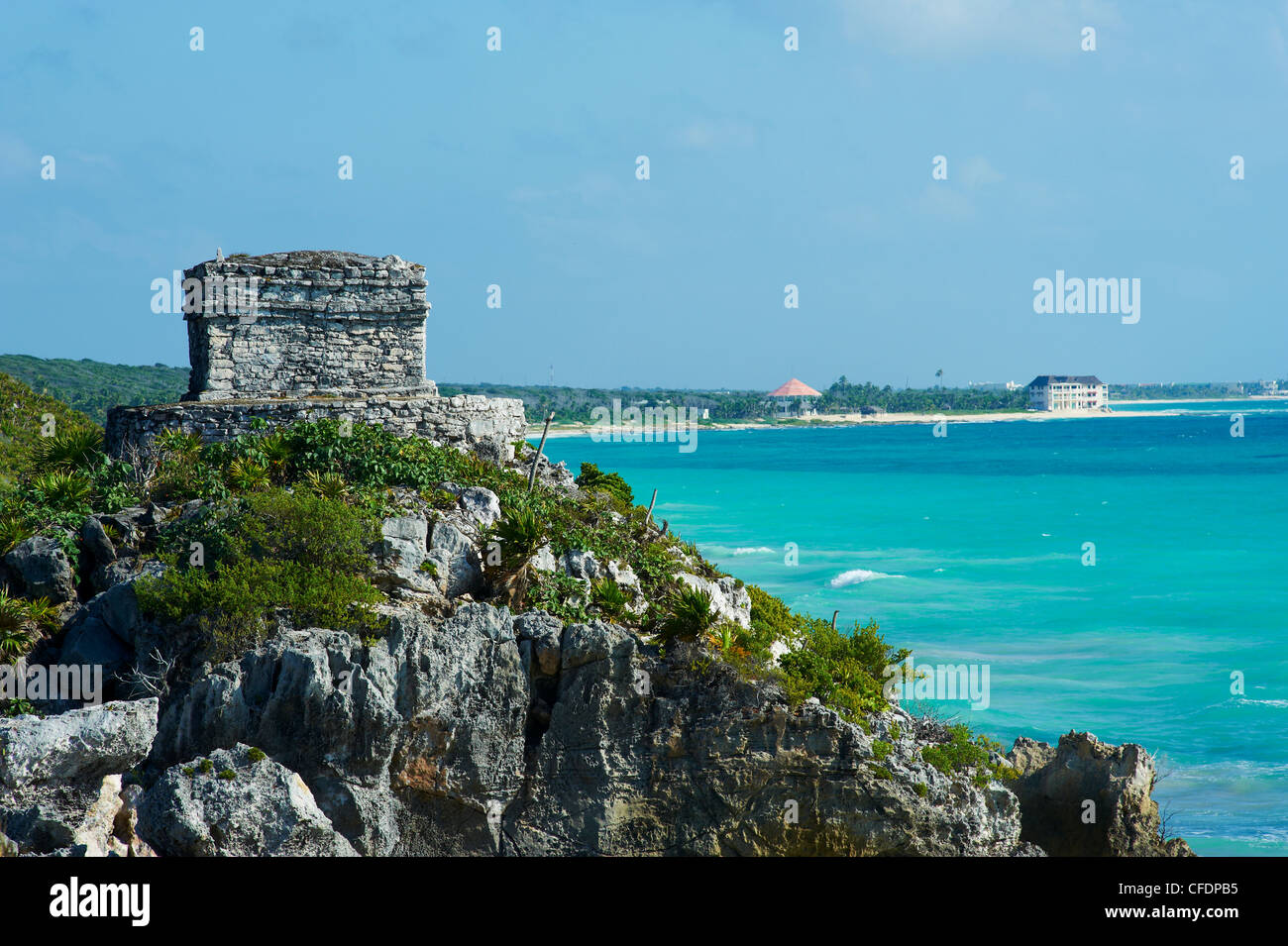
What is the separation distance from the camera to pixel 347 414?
55.8 feet

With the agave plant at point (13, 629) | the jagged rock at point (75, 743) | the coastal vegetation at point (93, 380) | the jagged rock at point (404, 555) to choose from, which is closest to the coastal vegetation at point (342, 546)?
the agave plant at point (13, 629)

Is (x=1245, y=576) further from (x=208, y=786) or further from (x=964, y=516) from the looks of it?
(x=208, y=786)

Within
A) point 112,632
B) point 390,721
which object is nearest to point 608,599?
point 390,721

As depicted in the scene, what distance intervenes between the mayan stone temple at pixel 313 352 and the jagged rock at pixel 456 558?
331 cm

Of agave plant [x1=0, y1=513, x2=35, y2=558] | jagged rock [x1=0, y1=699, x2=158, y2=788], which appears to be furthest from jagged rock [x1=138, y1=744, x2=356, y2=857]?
agave plant [x1=0, y1=513, x2=35, y2=558]

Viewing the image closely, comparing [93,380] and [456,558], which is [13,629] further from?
[93,380]

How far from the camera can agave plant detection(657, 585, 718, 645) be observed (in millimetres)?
13234

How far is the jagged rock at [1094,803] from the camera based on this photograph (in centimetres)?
1477

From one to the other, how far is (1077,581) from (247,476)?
1403 inches

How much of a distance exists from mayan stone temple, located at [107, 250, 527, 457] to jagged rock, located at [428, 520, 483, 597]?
3313 millimetres

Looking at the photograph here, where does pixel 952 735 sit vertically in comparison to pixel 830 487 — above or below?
below

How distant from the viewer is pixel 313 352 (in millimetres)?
18188
